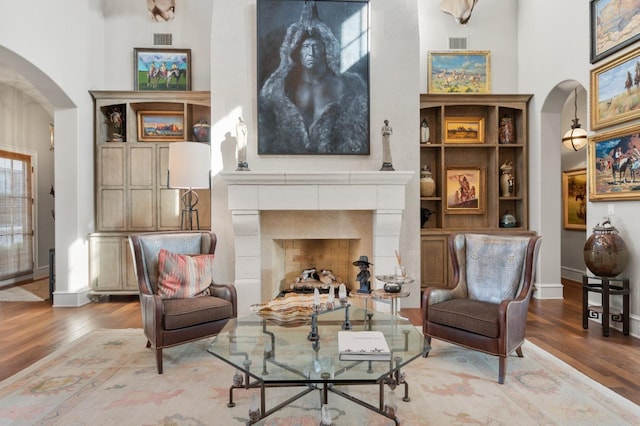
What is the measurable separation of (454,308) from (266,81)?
324 cm

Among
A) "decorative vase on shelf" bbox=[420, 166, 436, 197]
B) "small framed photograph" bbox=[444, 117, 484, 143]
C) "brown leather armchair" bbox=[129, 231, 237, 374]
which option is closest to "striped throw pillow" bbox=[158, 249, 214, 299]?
"brown leather armchair" bbox=[129, 231, 237, 374]

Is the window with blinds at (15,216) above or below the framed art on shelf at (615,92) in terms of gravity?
below

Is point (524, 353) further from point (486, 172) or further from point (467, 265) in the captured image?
point (486, 172)


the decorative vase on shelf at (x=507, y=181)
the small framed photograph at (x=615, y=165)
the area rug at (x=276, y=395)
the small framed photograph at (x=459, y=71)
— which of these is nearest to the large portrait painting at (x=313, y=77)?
the small framed photograph at (x=459, y=71)

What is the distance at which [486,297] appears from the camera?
319 centimetres

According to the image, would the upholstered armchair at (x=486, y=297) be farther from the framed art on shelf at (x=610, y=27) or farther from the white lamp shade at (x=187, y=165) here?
the white lamp shade at (x=187, y=165)

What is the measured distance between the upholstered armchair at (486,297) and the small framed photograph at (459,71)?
115 inches

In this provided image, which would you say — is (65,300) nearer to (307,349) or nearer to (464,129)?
(307,349)

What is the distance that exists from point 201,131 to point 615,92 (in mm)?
4614

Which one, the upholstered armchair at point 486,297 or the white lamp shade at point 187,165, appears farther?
the white lamp shade at point 187,165

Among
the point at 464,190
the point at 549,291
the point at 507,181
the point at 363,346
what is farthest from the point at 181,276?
the point at 549,291

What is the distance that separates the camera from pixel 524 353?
3121mm

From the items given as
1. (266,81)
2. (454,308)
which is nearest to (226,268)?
(266,81)

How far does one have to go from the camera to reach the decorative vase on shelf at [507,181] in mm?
5285
